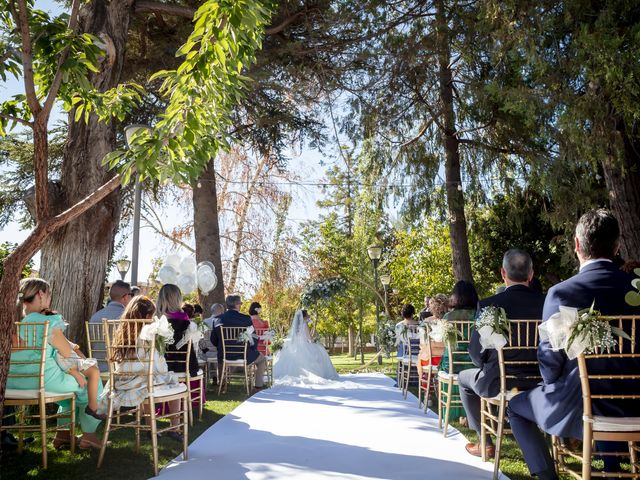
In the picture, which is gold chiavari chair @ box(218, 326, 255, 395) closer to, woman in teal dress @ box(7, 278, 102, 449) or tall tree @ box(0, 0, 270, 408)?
woman in teal dress @ box(7, 278, 102, 449)

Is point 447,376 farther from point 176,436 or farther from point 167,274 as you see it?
point 167,274

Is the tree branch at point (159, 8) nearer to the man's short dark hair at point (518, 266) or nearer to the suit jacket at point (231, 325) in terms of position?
the suit jacket at point (231, 325)

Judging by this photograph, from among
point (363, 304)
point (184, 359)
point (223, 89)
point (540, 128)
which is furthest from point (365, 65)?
point (363, 304)

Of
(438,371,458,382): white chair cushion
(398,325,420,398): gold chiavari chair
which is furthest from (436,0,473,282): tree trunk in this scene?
(438,371,458,382): white chair cushion

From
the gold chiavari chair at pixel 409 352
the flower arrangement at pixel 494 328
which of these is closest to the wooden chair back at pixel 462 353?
the flower arrangement at pixel 494 328

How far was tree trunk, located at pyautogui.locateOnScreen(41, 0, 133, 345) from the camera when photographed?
824 centimetres

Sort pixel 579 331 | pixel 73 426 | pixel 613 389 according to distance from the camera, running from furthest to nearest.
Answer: pixel 73 426
pixel 613 389
pixel 579 331

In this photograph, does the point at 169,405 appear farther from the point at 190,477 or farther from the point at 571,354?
the point at 571,354

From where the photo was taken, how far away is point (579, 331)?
9.71 ft

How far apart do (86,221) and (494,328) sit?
20.4 feet

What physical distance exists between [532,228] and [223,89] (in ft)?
58.3

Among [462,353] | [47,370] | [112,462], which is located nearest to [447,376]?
[462,353]

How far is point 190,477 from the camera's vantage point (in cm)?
449

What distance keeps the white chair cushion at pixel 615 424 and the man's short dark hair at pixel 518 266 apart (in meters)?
1.81
